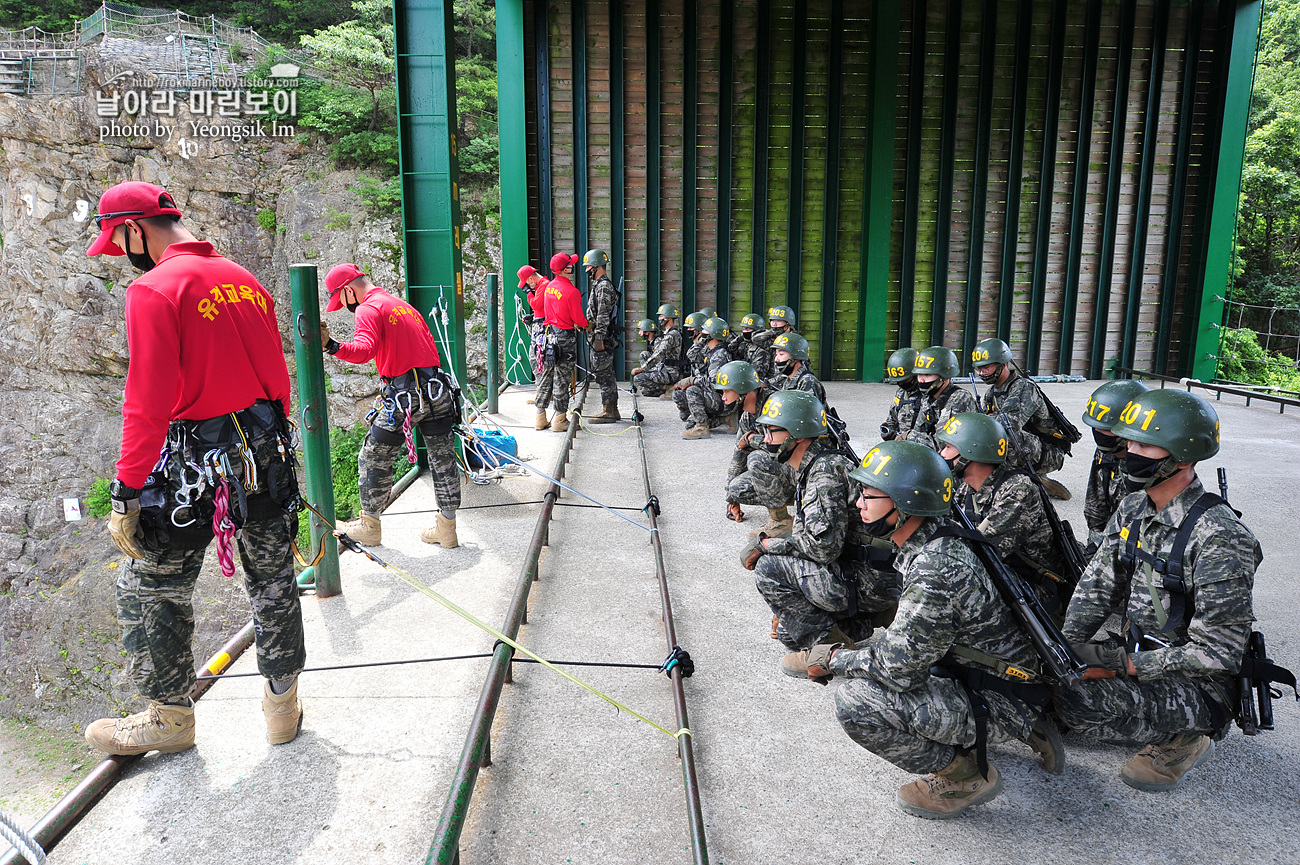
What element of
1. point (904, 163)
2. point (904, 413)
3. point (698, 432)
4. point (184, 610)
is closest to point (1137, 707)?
point (184, 610)

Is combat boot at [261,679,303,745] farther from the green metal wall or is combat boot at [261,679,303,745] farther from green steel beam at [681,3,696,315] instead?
green steel beam at [681,3,696,315]

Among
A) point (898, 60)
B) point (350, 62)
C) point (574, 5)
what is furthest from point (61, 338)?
point (898, 60)

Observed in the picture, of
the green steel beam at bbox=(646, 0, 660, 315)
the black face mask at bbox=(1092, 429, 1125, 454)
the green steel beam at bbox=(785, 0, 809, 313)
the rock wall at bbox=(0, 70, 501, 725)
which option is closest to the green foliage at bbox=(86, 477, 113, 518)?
the rock wall at bbox=(0, 70, 501, 725)

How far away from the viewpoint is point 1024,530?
442cm

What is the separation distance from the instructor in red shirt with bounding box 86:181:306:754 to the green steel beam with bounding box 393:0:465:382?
4090 millimetres

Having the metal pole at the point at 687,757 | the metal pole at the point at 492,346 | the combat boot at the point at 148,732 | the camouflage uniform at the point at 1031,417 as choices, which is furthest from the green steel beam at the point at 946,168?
the combat boot at the point at 148,732

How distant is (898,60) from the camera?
13.3m

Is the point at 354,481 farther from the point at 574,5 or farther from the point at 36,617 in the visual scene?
the point at 574,5

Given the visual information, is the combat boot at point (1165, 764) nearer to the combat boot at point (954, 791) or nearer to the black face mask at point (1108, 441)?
the combat boot at point (954, 791)

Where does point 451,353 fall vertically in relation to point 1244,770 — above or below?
above

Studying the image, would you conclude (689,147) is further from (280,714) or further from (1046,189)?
(280,714)

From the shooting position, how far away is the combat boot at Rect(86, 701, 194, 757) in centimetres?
311

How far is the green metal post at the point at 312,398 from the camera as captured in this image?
425 cm

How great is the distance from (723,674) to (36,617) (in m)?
23.1
